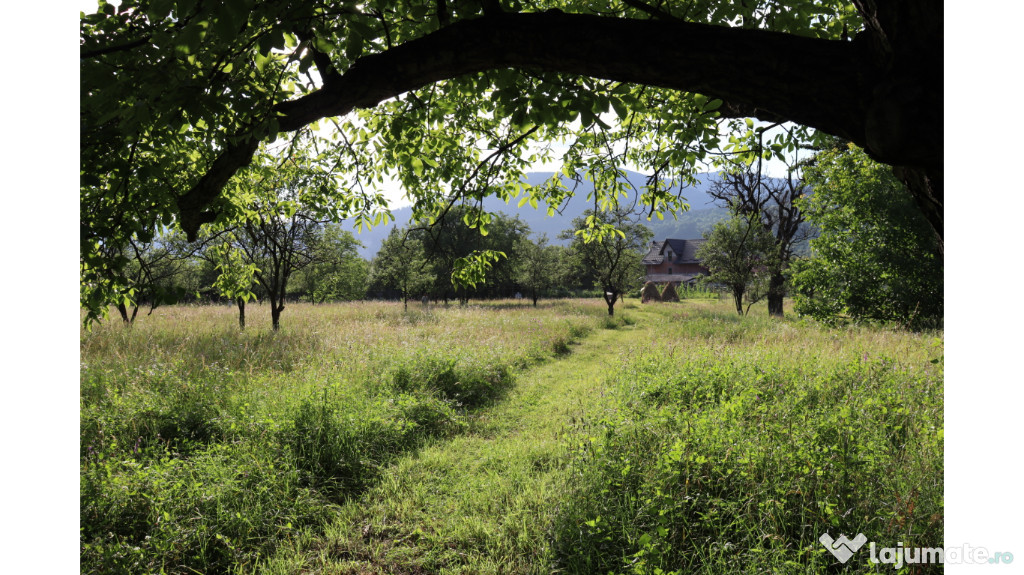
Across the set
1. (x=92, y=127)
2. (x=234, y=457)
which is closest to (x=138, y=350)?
(x=234, y=457)

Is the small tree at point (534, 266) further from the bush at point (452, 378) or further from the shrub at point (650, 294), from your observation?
the bush at point (452, 378)

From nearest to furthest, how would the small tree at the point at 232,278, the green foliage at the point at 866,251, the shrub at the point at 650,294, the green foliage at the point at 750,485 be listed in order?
1. the green foliage at the point at 750,485
2. the small tree at the point at 232,278
3. the green foliage at the point at 866,251
4. the shrub at the point at 650,294

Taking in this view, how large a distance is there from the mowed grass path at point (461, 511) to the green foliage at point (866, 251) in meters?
12.9

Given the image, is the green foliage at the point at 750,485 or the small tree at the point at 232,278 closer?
the green foliage at the point at 750,485

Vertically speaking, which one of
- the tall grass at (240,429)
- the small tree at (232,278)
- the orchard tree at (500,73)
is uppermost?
the orchard tree at (500,73)

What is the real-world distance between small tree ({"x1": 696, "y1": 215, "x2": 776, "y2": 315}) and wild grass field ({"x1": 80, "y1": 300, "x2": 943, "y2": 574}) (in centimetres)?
1500

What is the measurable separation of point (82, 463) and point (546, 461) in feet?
14.7

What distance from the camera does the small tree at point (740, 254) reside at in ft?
72.5

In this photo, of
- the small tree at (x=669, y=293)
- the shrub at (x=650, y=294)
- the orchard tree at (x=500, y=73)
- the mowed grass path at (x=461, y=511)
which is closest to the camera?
the orchard tree at (x=500, y=73)

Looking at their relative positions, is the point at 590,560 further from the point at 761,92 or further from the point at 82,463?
the point at 82,463

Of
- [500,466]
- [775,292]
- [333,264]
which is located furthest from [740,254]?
[500,466]

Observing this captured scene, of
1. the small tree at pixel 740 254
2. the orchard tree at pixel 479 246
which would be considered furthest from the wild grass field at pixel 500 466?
the orchard tree at pixel 479 246

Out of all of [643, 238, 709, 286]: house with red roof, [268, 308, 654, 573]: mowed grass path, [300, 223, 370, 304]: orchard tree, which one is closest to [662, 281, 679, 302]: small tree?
[300, 223, 370, 304]: orchard tree

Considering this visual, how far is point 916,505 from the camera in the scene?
3.11 m
